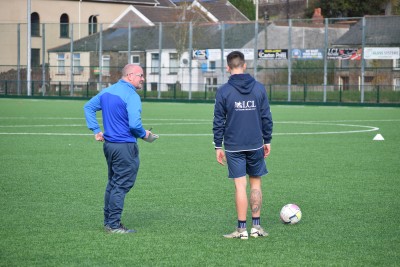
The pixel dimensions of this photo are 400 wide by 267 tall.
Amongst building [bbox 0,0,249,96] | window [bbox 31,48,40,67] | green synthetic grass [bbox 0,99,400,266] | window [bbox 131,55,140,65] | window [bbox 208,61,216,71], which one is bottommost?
green synthetic grass [bbox 0,99,400,266]

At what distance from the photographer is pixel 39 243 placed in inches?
327

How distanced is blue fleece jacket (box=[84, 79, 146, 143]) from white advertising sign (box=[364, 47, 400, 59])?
35.6m

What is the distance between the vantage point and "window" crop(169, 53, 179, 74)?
50.5 meters

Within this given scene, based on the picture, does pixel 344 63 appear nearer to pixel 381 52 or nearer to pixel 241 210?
pixel 381 52

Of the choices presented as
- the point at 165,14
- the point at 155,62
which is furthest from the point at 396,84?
the point at 165,14

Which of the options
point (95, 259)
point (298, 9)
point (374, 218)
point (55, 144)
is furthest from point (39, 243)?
point (298, 9)

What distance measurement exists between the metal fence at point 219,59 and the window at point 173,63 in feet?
0.30

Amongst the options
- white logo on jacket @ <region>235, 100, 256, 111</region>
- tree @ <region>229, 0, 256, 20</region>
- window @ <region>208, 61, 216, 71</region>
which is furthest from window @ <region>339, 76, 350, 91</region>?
tree @ <region>229, 0, 256, 20</region>

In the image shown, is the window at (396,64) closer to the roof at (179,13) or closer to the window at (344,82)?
the window at (344,82)

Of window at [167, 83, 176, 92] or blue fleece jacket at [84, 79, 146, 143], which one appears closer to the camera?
blue fleece jacket at [84, 79, 146, 143]

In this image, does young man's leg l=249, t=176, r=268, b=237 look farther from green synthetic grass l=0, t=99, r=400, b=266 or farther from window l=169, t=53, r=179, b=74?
window l=169, t=53, r=179, b=74

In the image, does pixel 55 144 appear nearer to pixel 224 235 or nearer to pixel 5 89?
pixel 224 235

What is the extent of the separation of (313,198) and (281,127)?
15.2 meters

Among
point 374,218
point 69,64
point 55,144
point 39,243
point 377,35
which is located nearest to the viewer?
point 39,243
